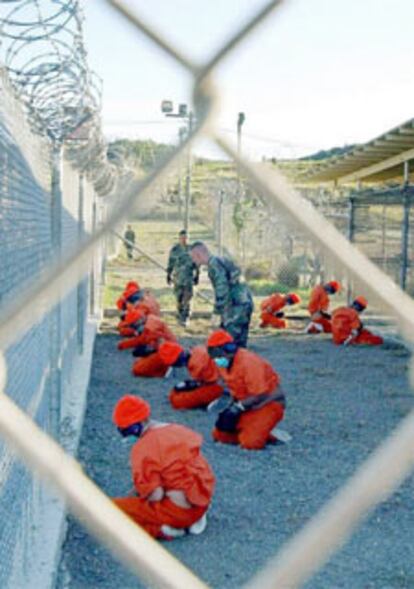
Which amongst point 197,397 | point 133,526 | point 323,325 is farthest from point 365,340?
point 133,526

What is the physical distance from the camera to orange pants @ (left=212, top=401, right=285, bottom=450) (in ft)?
20.1

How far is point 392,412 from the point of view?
7.51 metres

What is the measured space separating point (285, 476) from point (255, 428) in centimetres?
69

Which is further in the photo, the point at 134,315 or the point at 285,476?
the point at 134,315

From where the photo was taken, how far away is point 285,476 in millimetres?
5516

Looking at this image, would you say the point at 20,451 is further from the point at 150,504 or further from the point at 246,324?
the point at 246,324

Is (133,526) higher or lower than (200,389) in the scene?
higher

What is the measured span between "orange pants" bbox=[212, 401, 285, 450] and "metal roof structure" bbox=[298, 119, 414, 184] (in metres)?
4.07

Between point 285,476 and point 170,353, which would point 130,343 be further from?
point 285,476

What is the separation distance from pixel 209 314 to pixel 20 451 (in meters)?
12.9

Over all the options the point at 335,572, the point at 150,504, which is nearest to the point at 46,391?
the point at 150,504

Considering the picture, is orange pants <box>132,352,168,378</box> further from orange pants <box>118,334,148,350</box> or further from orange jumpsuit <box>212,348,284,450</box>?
orange jumpsuit <box>212,348,284,450</box>

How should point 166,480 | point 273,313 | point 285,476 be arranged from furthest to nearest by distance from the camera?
point 273,313 → point 285,476 → point 166,480

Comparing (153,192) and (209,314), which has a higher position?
(153,192)
